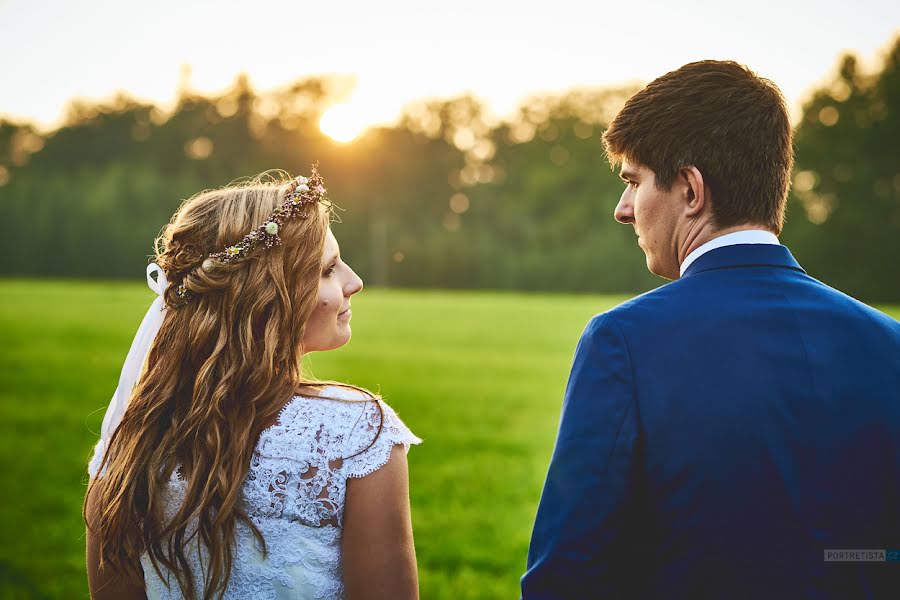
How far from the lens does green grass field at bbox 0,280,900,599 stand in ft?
20.9

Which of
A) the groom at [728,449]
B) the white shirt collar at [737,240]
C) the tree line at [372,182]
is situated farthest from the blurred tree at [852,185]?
the groom at [728,449]

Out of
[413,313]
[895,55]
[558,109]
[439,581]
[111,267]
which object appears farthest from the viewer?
[558,109]

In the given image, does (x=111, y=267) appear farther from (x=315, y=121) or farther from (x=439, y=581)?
(x=439, y=581)

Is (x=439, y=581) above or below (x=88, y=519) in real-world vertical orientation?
below

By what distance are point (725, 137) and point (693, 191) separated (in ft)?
0.54

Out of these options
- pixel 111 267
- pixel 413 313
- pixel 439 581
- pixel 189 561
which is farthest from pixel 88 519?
pixel 111 267

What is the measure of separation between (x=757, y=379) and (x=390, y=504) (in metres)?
1.09

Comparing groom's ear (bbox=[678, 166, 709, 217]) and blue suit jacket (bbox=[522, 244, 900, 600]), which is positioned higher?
groom's ear (bbox=[678, 166, 709, 217])

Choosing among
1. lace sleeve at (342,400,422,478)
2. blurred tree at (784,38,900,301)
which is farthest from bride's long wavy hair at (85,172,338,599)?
blurred tree at (784,38,900,301)

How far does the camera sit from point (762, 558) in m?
1.80

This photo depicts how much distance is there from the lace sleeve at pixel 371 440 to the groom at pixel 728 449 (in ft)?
1.82

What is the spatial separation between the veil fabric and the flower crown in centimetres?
22

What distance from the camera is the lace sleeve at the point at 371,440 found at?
7.41 ft

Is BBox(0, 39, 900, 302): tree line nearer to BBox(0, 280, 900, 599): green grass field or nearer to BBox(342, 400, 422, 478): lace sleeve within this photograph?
BBox(0, 280, 900, 599): green grass field
